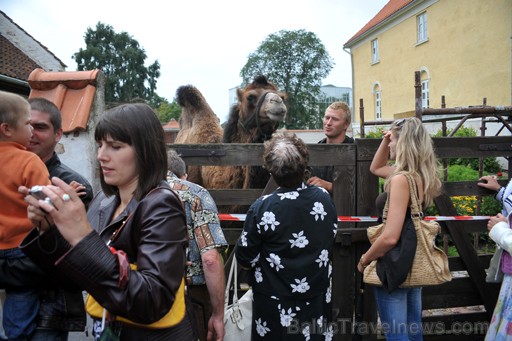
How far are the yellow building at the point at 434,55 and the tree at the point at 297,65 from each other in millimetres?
15878

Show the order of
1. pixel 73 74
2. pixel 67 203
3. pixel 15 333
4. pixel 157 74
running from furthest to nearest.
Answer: pixel 157 74 → pixel 73 74 → pixel 15 333 → pixel 67 203

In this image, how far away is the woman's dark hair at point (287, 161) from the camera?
2670mm

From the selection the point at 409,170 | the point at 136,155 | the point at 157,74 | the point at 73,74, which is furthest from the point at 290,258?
the point at 157,74

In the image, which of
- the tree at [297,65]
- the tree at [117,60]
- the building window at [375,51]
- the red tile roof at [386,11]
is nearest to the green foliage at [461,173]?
the red tile roof at [386,11]

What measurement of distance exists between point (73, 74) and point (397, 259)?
301 centimetres

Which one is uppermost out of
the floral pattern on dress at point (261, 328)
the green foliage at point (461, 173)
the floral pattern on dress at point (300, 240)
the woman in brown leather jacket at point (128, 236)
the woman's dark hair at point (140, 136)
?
the woman's dark hair at point (140, 136)

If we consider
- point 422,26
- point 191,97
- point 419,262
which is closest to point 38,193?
point 419,262

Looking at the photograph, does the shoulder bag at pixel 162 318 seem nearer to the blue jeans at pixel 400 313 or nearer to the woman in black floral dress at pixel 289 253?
the woman in black floral dress at pixel 289 253

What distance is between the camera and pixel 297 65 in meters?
52.7

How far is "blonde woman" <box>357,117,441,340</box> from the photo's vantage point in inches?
115

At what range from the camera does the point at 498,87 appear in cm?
1931

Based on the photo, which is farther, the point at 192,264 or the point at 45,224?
the point at 192,264

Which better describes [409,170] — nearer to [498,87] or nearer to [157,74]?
[498,87]

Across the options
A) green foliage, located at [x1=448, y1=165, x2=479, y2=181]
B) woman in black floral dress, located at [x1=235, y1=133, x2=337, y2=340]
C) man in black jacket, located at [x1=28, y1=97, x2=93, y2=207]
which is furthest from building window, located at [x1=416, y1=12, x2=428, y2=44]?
man in black jacket, located at [x1=28, y1=97, x2=93, y2=207]
